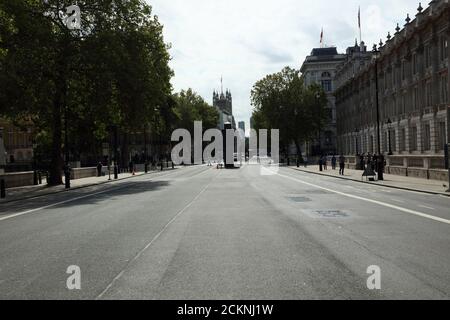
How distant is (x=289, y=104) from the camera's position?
3841 inches

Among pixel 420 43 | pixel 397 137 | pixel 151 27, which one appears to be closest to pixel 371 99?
pixel 397 137

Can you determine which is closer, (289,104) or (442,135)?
(442,135)

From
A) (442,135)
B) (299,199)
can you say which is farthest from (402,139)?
(299,199)

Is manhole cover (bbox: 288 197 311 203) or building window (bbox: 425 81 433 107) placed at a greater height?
building window (bbox: 425 81 433 107)

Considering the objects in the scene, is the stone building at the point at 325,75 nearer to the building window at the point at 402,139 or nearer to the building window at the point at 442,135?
the building window at the point at 402,139

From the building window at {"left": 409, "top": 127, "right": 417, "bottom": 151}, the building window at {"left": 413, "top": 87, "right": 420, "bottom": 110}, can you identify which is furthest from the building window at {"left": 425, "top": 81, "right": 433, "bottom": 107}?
the building window at {"left": 409, "top": 127, "right": 417, "bottom": 151}

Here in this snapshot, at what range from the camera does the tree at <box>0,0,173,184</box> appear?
A: 112 feet

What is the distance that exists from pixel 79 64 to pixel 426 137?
3489 centimetres

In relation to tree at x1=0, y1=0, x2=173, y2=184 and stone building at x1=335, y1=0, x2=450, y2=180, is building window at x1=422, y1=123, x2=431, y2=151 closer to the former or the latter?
stone building at x1=335, y1=0, x2=450, y2=180
